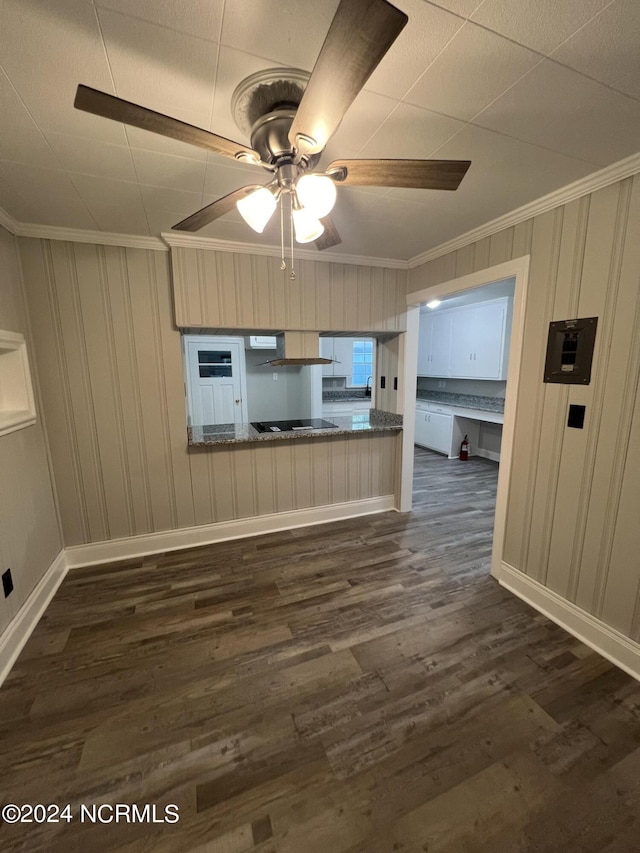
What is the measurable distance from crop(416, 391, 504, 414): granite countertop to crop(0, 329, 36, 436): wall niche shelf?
16.2 feet

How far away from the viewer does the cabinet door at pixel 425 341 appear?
5952 mm

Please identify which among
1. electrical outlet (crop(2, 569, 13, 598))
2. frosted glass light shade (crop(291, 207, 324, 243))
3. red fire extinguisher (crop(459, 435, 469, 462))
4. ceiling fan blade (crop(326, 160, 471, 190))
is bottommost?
red fire extinguisher (crop(459, 435, 469, 462))

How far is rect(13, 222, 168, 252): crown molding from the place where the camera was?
224cm

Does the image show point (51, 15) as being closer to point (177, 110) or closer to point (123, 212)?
point (177, 110)

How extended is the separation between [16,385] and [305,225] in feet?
7.03

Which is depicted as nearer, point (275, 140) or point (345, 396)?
point (275, 140)

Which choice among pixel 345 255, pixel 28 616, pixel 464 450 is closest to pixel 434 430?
pixel 464 450

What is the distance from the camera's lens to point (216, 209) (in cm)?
143

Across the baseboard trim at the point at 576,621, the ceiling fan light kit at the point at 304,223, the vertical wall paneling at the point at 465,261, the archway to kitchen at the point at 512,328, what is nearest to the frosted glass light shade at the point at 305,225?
the ceiling fan light kit at the point at 304,223

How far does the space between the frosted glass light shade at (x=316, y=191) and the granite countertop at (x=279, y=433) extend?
2012mm

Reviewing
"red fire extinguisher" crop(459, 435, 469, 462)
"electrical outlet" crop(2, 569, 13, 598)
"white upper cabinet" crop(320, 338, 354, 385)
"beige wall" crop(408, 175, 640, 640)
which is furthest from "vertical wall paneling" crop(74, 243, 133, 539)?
"red fire extinguisher" crop(459, 435, 469, 462)

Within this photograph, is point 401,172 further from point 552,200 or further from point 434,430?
point 434,430

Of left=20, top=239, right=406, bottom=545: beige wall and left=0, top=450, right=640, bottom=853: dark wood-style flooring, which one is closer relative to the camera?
left=0, top=450, right=640, bottom=853: dark wood-style flooring

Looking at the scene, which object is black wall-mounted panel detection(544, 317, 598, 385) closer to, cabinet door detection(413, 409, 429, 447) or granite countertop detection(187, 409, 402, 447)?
granite countertop detection(187, 409, 402, 447)
